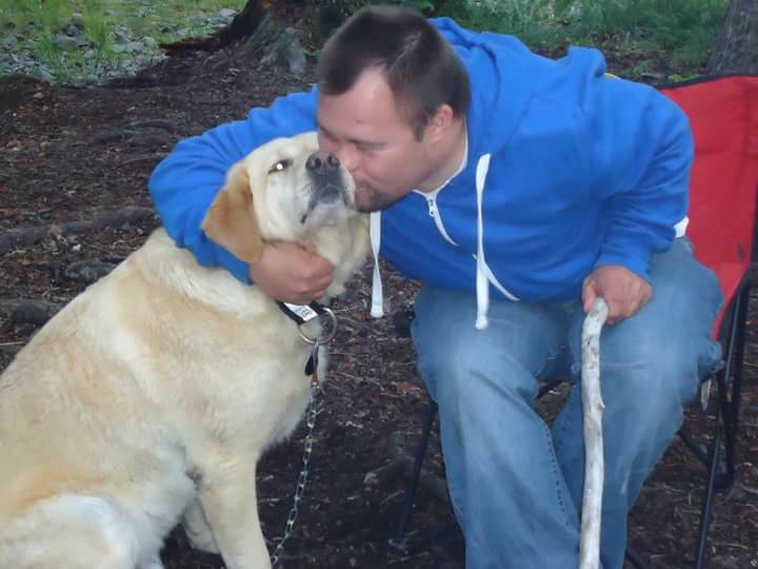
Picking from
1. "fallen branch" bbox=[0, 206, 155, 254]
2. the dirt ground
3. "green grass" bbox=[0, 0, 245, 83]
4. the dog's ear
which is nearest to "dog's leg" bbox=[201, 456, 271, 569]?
the dirt ground

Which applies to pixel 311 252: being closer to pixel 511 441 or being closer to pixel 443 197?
pixel 443 197

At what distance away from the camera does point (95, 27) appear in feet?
33.6

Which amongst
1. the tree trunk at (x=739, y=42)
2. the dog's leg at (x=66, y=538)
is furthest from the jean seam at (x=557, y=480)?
the tree trunk at (x=739, y=42)

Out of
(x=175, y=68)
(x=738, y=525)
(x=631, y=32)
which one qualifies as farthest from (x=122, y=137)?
(x=738, y=525)

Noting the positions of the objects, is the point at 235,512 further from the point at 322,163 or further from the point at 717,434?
the point at 717,434

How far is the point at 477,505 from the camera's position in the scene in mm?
2477

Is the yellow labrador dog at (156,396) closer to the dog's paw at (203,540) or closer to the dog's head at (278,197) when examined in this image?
the dog's head at (278,197)

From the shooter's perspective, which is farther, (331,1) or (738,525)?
(331,1)

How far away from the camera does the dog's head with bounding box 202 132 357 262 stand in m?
2.45

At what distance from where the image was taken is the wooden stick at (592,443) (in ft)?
7.24

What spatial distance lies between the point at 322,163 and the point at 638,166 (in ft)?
2.65

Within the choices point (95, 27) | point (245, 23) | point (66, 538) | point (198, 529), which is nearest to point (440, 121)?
point (66, 538)

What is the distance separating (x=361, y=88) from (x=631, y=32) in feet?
22.2

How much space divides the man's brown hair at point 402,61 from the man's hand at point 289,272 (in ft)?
1.38
